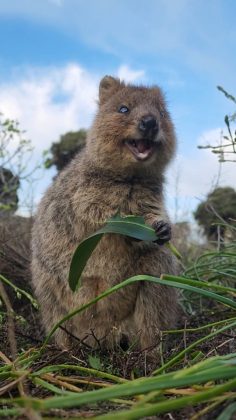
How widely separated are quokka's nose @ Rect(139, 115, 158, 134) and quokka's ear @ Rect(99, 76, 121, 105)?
1.13 metres

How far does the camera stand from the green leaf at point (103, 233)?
10.2ft

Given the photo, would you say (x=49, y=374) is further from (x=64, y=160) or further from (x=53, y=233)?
(x=64, y=160)

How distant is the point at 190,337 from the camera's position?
4.84m

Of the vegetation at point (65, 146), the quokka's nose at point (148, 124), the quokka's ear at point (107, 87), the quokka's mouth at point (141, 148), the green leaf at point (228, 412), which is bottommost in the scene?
the green leaf at point (228, 412)

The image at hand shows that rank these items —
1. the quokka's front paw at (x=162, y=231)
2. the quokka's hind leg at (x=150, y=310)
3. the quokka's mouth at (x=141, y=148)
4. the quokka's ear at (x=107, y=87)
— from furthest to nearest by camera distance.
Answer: the quokka's ear at (x=107, y=87)
the quokka's mouth at (x=141, y=148)
the quokka's hind leg at (x=150, y=310)
the quokka's front paw at (x=162, y=231)

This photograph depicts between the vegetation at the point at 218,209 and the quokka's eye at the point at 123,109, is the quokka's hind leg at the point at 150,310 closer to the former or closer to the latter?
the quokka's eye at the point at 123,109

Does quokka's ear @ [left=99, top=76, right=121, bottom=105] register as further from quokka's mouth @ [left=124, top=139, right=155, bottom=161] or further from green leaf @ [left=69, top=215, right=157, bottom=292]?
green leaf @ [left=69, top=215, right=157, bottom=292]

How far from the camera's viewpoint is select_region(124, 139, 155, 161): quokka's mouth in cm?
478

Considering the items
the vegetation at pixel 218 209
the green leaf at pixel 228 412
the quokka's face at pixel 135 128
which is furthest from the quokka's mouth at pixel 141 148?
the vegetation at pixel 218 209

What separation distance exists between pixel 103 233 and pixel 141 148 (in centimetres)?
197

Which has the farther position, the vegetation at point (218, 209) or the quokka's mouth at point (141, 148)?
the vegetation at point (218, 209)

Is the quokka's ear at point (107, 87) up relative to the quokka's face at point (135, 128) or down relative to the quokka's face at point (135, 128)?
up

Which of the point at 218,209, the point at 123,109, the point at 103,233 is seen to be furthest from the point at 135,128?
the point at 218,209

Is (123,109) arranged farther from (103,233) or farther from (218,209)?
(218,209)
